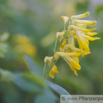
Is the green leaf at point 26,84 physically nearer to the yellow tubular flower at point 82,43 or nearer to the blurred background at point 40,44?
the yellow tubular flower at point 82,43

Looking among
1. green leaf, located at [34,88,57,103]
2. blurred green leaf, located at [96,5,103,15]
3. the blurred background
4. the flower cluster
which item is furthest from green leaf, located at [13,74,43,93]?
blurred green leaf, located at [96,5,103,15]

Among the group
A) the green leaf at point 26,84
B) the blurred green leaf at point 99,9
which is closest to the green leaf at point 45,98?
the green leaf at point 26,84

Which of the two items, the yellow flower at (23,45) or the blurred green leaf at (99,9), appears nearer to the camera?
the yellow flower at (23,45)

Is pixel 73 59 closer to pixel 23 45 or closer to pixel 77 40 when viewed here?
pixel 77 40

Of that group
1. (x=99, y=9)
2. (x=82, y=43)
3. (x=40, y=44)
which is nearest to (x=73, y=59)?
(x=82, y=43)

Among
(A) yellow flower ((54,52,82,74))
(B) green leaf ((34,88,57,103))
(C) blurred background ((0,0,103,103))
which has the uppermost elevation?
(C) blurred background ((0,0,103,103))

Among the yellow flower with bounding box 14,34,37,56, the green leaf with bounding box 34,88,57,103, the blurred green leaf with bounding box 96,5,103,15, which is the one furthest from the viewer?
the blurred green leaf with bounding box 96,5,103,15

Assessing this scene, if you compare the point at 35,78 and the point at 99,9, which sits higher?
the point at 99,9

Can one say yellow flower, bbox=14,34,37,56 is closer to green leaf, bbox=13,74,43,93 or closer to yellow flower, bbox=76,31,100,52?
yellow flower, bbox=76,31,100,52

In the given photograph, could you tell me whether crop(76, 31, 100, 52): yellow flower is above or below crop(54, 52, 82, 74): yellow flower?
above
